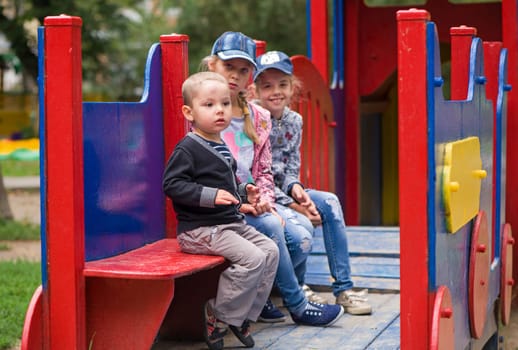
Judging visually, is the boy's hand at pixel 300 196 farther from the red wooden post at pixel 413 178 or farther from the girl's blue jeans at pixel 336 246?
the red wooden post at pixel 413 178

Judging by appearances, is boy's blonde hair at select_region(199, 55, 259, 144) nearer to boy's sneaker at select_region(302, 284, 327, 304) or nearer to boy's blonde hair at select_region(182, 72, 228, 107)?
boy's blonde hair at select_region(182, 72, 228, 107)

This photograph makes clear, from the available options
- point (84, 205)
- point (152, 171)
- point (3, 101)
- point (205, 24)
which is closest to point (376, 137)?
point (152, 171)

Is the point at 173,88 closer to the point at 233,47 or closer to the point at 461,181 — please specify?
the point at 233,47

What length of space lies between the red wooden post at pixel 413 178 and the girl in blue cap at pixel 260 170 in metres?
1.02

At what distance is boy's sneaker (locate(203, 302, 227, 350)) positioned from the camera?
3963 mm

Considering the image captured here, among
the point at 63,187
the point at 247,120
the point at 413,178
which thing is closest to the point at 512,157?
the point at 247,120

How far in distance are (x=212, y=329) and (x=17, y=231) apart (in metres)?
6.89

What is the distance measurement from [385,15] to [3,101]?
2572 centimetres

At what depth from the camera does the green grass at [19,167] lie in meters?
19.1

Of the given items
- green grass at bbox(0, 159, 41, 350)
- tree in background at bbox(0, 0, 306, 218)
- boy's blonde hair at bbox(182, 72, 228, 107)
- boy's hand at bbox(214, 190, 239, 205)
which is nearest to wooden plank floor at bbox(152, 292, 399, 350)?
boy's hand at bbox(214, 190, 239, 205)

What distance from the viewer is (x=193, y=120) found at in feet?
13.0

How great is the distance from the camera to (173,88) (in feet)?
14.0

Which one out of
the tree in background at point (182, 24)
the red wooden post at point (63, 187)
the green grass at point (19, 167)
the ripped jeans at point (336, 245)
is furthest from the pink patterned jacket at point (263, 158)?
the tree in background at point (182, 24)

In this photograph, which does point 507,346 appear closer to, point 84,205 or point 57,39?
point 84,205
